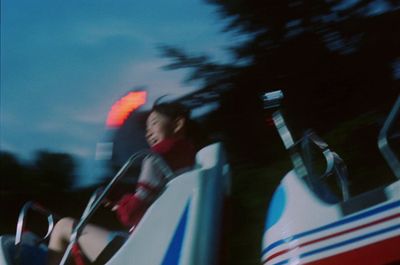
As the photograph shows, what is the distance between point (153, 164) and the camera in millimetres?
3215

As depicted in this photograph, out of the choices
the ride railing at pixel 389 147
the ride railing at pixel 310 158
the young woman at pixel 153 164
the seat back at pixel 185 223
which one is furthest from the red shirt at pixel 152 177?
the ride railing at pixel 389 147

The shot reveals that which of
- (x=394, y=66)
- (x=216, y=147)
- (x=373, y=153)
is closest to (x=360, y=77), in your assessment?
(x=394, y=66)

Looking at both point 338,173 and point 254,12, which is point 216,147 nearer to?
point 338,173

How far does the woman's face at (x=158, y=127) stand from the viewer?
3293mm

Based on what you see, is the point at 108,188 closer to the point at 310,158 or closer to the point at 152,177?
the point at 152,177

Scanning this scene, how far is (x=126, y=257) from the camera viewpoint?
3.11 meters

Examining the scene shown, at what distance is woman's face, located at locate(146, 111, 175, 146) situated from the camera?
3.29 metres

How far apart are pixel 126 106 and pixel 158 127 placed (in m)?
0.16

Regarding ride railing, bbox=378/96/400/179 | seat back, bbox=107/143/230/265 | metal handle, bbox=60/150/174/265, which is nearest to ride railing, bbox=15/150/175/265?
metal handle, bbox=60/150/174/265

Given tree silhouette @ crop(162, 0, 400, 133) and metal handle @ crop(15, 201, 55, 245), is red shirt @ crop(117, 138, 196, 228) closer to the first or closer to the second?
tree silhouette @ crop(162, 0, 400, 133)

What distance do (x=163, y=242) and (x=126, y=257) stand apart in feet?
0.55

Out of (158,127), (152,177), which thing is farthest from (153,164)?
(158,127)

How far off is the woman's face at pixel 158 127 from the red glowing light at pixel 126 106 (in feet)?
0.24

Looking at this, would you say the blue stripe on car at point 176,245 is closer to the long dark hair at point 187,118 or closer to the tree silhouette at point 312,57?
the long dark hair at point 187,118
